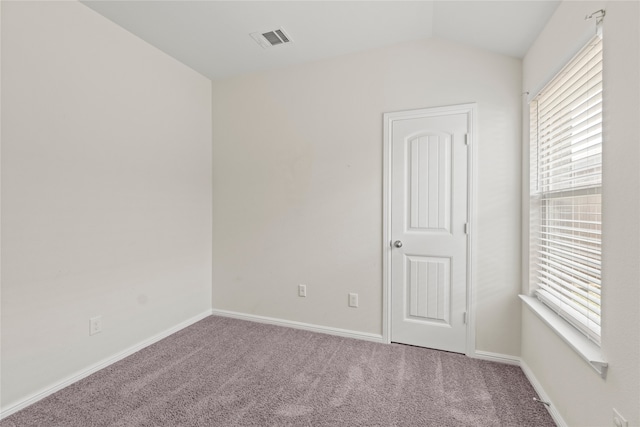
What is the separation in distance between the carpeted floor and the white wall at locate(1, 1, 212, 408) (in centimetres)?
34

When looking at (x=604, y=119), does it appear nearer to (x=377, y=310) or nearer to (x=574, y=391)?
(x=574, y=391)

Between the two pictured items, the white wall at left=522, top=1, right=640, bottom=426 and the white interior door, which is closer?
the white wall at left=522, top=1, right=640, bottom=426

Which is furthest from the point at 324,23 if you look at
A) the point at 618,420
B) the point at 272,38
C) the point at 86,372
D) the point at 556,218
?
the point at 86,372

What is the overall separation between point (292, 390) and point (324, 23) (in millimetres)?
2725

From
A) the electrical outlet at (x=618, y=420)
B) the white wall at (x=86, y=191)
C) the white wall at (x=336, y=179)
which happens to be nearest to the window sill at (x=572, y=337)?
the electrical outlet at (x=618, y=420)

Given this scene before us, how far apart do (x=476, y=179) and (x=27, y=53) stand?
3.20 meters

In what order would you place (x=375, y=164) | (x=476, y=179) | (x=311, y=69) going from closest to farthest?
1. (x=476, y=179)
2. (x=375, y=164)
3. (x=311, y=69)

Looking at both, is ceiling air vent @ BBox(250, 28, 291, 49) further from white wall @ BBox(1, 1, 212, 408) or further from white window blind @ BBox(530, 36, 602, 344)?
white window blind @ BBox(530, 36, 602, 344)

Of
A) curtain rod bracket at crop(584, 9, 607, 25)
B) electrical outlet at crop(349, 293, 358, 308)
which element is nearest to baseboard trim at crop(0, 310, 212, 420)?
electrical outlet at crop(349, 293, 358, 308)

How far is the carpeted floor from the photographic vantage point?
5.82 feet

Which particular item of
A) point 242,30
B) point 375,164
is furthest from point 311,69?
point 375,164

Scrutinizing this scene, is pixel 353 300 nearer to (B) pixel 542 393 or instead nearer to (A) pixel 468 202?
(A) pixel 468 202

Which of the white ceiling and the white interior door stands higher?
the white ceiling

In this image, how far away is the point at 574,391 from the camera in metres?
1.54
